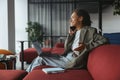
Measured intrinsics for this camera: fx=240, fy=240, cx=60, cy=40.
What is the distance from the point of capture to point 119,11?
6652mm

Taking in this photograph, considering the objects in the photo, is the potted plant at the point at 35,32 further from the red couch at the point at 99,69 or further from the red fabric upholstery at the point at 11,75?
the red couch at the point at 99,69

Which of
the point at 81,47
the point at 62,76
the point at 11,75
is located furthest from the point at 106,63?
the point at 11,75

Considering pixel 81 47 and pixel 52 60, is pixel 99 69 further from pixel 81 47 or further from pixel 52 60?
pixel 52 60

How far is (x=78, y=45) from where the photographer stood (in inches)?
125

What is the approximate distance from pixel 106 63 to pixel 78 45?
100 cm

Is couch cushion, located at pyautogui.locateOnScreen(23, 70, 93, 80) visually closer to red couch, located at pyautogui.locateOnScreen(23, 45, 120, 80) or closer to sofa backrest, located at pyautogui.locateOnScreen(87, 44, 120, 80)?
red couch, located at pyautogui.locateOnScreen(23, 45, 120, 80)

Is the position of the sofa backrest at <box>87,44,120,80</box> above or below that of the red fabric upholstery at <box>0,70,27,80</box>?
above

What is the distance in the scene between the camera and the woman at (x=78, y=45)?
118 inches

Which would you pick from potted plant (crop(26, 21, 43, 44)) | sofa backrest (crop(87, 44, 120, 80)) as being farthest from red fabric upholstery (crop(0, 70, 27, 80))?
potted plant (crop(26, 21, 43, 44))

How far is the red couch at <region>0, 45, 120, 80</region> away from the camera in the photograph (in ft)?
6.66

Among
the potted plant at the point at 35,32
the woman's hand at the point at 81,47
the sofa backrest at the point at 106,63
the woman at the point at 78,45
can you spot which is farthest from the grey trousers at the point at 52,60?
the potted plant at the point at 35,32

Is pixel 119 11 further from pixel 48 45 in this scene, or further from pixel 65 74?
pixel 65 74

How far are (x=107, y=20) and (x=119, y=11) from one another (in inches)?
81.2

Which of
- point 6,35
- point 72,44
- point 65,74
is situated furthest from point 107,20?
point 65,74
